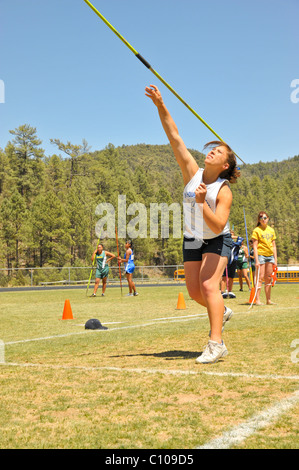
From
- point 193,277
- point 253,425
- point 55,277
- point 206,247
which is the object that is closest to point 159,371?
point 193,277

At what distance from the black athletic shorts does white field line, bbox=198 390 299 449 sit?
1917mm

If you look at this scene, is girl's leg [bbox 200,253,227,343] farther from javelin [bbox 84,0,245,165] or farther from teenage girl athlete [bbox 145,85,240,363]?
javelin [bbox 84,0,245,165]

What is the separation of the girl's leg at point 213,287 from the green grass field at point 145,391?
0.37m

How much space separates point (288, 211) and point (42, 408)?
13860 centimetres

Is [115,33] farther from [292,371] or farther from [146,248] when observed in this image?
[146,248]

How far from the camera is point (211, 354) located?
4898mm

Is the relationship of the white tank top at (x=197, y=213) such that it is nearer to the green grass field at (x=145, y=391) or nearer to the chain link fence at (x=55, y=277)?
the green grass field at (x=145, y=391)

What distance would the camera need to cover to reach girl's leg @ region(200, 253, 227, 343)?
5.13 metres

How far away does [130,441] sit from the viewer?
107 inches

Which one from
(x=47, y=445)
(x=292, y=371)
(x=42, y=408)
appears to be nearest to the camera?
(x=47, y=445)

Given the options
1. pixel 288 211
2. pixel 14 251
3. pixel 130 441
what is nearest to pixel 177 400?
pixel 130 441

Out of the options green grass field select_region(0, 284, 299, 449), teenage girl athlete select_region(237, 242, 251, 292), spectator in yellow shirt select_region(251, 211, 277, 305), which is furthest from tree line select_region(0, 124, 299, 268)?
green grass field select_region(0, 284, 299, 449)

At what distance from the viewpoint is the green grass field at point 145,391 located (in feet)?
9.22
